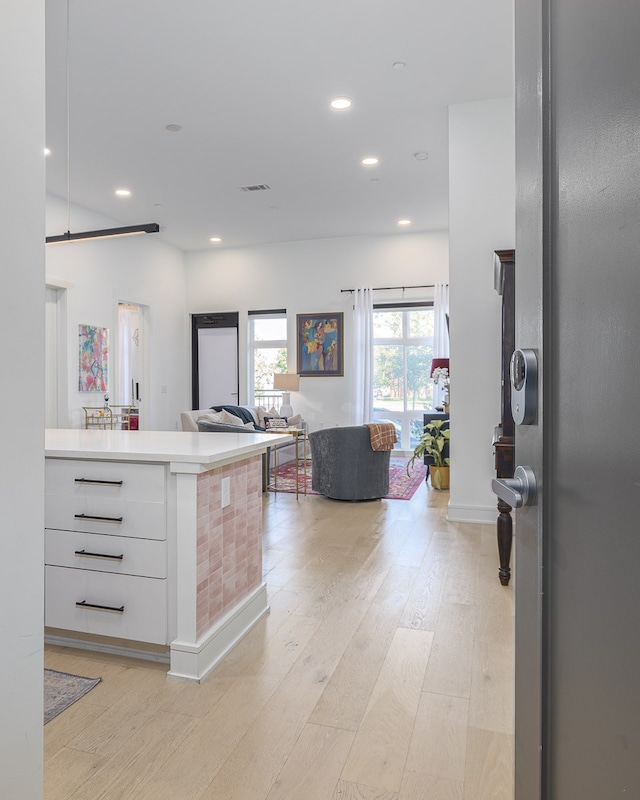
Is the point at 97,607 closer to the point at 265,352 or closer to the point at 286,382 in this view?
the point at 286,382

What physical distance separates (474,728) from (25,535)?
1.48 metres

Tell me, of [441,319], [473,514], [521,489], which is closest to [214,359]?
[441,319]

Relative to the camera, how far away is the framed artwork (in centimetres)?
874

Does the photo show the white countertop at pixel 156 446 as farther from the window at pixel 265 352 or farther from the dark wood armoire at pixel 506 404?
the window at pixel 265 352

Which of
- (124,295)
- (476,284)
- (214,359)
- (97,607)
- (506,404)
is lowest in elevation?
(97,607)

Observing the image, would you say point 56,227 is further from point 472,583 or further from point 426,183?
point 472,583

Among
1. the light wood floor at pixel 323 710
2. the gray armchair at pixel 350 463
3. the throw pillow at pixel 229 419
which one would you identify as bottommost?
the light wood floor at pixel 323 710

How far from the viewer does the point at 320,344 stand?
8.82m

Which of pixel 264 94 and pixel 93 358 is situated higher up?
pixel 264 94

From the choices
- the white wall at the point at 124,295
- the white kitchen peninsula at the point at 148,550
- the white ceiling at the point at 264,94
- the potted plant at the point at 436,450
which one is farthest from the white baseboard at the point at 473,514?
the white wall at the point at 124,295

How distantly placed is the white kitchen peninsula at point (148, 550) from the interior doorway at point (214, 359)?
7.03 meters

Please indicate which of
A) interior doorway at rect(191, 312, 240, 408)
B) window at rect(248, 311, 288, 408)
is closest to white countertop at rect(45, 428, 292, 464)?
window at rect(248, 311, 288, 408)

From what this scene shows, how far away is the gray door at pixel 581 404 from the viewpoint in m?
0.49

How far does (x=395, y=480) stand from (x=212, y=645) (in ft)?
14.7
